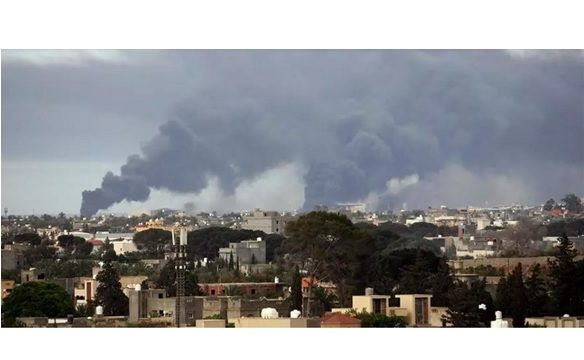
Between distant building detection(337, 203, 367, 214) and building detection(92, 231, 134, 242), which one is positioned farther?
building detection(92, 231, 134, 242)

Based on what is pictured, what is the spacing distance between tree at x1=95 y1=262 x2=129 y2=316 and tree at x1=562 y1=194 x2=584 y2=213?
6.41 m

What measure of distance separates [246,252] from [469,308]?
9.16 metres

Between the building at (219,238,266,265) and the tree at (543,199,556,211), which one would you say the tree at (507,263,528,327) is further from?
the building at (219,238,266,265)

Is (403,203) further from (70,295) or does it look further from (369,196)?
(70,295)

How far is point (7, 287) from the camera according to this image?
2795cm

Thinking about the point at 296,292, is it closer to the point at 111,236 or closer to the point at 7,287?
the point at 7,287

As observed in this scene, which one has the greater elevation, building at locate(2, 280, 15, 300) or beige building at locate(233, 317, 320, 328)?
building at locate(2, 280, 15, 300)

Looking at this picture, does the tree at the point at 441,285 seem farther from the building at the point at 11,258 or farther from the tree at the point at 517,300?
the building at the point at 11,258

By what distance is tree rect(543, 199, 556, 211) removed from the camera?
1137 inches

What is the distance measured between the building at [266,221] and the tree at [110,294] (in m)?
3.09

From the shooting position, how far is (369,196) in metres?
31.1

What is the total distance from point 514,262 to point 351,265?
299 cm

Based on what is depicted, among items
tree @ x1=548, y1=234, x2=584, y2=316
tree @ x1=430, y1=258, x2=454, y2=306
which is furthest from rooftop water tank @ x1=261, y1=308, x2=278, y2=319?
tree @ x1=548, y1=234, x2=584, y2=316

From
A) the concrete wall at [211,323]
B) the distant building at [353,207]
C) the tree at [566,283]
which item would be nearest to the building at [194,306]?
the concrete wall at [211,323]
